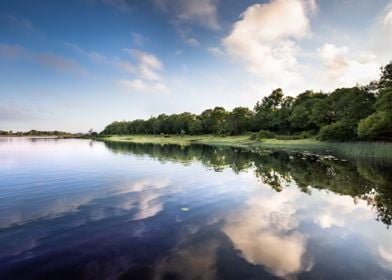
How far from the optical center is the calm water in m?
6.52

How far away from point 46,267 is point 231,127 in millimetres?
102700

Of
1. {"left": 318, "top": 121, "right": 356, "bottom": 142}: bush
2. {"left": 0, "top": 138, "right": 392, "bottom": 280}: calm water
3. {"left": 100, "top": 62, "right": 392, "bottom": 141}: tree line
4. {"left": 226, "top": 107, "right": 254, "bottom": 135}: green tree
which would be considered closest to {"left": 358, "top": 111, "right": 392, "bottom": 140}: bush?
{"left": 100, "top": 62, "right": 392, "bottom": 141}: tree line

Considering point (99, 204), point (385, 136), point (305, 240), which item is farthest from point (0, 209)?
point (385, 136)

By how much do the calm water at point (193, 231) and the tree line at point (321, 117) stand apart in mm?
40504

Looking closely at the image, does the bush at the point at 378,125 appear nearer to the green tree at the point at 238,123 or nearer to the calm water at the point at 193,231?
the calm water at the point at 193,231

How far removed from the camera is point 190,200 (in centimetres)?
1340

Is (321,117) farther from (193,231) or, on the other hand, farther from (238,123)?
(193,231)

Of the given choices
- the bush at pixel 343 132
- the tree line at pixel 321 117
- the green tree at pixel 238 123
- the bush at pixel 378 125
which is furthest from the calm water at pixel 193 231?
the green tree at pixel 238 123

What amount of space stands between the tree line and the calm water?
4050 cm

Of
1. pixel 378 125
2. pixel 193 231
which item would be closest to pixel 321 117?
pixel 378 125

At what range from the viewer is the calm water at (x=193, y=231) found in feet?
21.4

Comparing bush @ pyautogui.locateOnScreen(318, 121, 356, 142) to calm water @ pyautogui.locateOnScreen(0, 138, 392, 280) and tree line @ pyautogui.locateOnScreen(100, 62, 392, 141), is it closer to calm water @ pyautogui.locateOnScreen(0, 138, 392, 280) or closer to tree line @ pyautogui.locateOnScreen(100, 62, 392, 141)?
tree line @ pyautogui.locateOnScreen(100, 62, 392, 141)

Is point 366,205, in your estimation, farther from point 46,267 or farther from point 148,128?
point 148,128

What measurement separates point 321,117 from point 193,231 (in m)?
78.8
